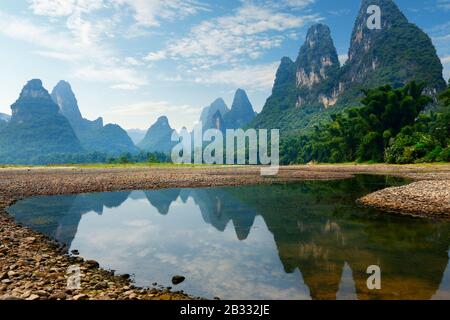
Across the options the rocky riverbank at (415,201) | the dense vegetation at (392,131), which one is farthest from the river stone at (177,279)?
the dense vegetation at (392,131)

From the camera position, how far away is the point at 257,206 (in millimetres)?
21328

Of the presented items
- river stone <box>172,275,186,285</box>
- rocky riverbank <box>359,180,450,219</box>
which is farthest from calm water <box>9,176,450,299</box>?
rocky riverbank <box>359,180,450,219</box>

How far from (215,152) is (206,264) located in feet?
605

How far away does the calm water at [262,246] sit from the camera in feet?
27.0

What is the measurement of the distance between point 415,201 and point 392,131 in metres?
61.4

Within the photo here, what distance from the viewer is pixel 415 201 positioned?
18.3 m

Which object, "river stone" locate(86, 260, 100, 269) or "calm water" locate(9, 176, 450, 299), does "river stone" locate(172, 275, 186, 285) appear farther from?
"river stone" locate(86, 260, 100, 269)

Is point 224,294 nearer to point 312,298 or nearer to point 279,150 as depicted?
point 312,298

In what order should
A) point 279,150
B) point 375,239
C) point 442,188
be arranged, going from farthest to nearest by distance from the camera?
point 279,150 < point 442,188 < point 375,239

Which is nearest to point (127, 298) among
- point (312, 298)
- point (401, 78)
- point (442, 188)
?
point (312, 298)

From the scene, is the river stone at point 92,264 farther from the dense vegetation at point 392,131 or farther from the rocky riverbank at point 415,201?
the dense vegetation at point 392,131

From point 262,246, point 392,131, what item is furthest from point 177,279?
point 392,131

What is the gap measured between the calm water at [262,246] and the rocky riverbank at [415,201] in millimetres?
1330

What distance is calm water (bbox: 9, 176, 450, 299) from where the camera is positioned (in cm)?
823
